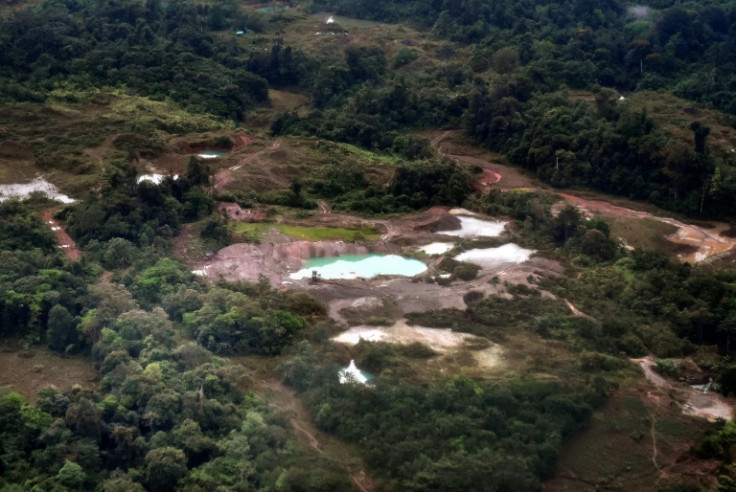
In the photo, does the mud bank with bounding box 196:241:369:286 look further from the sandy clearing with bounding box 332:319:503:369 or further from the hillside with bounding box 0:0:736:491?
the sandy clearing with bounding box 332:319:503:369

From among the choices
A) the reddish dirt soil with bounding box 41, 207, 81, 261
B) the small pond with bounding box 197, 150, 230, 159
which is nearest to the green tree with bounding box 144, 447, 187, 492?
the reddish dirt soil with bounding box 41, 207, 81, 261

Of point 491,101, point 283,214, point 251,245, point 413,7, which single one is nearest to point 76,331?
point 251,245

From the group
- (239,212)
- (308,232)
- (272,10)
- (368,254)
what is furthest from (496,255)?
(272,10)

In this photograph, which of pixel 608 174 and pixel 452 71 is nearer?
pixel 608 174

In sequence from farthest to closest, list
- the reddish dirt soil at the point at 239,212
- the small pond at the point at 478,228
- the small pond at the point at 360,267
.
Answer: the reddish dirt soil at the point at 239,212
the small pond at the point at 478,228
the small pond at the point at 360,267

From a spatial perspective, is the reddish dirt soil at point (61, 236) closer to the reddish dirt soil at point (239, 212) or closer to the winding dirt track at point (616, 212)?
the reddish dirt soil at point (239, 212)

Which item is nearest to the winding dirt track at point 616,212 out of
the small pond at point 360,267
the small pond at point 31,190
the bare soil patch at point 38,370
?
the small pond at point 360,267

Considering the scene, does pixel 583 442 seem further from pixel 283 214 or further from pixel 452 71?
pixel 452 71
